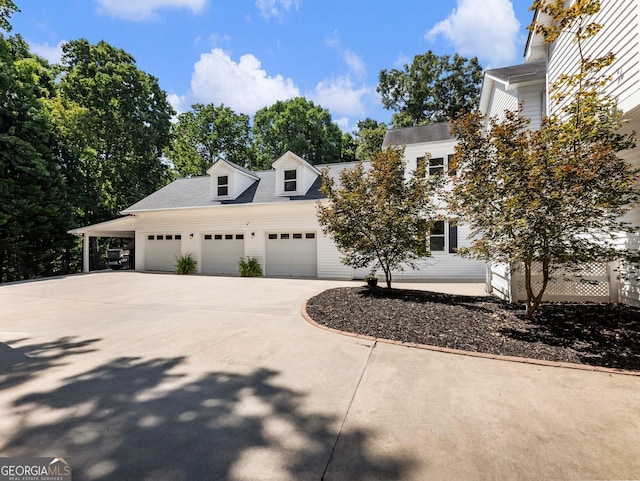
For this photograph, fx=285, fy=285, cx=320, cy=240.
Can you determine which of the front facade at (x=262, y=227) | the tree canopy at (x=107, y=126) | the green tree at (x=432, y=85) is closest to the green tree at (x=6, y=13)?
the tree canopy at (x=107, y=126)

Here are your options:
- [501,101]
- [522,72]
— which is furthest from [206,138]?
[522,72]

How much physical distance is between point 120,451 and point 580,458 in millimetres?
3234

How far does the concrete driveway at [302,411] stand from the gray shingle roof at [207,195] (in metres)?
9.77

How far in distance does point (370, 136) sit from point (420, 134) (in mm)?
12211

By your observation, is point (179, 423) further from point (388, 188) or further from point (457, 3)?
point (457, 3)

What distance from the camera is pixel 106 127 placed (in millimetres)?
21031

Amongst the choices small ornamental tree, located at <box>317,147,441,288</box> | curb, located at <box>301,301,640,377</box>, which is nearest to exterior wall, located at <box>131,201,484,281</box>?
small ornamental tree, located at <box>317,147,441,288</box>

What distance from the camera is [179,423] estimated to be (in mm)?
2398

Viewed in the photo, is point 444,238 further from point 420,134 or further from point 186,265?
point 186,265

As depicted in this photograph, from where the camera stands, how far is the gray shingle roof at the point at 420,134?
41.6 ft

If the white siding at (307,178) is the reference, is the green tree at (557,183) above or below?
below

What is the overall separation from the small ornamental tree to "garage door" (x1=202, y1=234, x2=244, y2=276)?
7.90 m

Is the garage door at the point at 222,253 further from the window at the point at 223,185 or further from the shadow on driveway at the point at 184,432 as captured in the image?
the shadow on driveway at the point at 184,432

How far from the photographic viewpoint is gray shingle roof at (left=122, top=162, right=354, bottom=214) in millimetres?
13775
